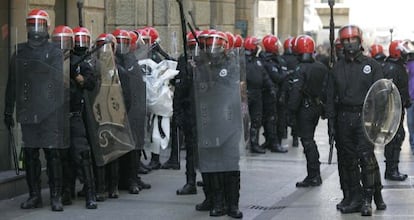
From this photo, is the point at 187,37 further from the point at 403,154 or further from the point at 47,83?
the point at 403,154

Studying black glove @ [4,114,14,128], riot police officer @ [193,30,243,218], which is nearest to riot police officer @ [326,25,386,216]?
riot police officer @ [193,30,243,218]

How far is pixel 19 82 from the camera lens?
942 cm

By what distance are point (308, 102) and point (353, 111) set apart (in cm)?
220

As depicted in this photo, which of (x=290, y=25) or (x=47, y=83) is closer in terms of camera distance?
(x=47, y=83)

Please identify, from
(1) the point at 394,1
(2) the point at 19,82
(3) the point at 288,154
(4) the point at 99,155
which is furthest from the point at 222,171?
(1) the point at 394,1

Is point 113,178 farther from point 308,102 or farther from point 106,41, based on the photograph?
point 308,102

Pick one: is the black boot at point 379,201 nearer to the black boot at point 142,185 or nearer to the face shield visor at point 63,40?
the black boot at point 142,185

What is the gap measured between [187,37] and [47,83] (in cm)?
211

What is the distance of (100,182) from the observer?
10289 millimetres

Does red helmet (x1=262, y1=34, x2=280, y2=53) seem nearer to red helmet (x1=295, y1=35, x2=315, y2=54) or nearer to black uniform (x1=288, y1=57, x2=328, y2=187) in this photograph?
red helmet (x1=295, y1=35, x2=315, y2=54)

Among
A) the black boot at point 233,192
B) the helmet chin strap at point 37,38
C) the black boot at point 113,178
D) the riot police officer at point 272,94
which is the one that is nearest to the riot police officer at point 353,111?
the black boot at point 233,192

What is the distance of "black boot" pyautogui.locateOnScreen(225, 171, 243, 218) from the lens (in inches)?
363

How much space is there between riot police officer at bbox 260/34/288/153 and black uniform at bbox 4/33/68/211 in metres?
6.61

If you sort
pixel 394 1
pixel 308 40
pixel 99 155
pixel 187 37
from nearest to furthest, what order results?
pixel 99 155
pixel 187 37
pixel 308 40
pixel 394 1
